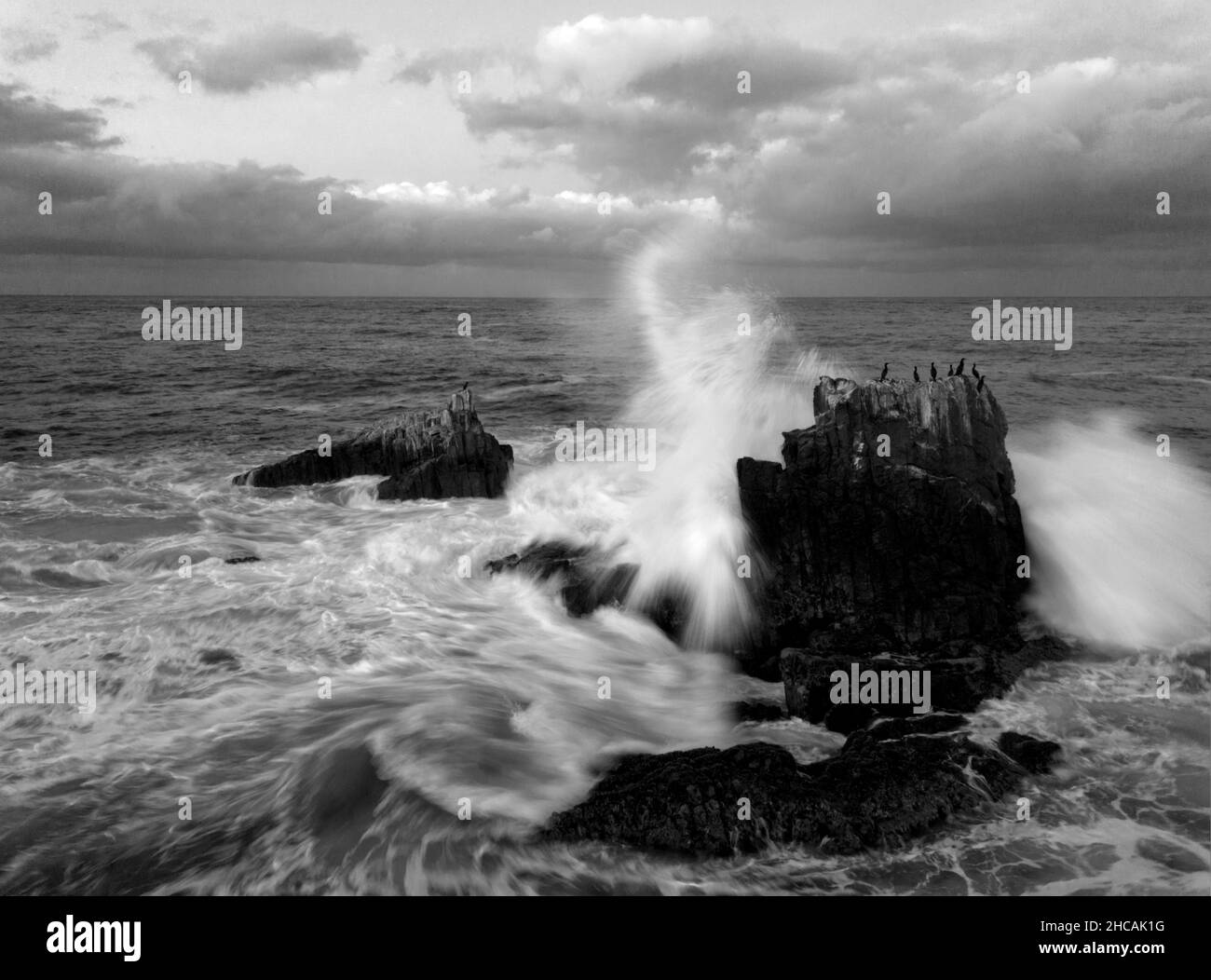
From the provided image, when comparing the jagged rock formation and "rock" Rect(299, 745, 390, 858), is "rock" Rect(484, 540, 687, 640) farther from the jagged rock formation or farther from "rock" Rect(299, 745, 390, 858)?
"rock" Rect(299, 745, 390, 858)

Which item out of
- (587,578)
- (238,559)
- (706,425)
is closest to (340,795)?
(587,578)

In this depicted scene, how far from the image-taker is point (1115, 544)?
13828mm

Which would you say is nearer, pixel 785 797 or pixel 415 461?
pixel 785 797

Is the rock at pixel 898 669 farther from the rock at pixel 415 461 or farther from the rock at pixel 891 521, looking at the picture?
the rock at pixel 415 461

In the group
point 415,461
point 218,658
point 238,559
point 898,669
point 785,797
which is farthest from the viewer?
point 415,461

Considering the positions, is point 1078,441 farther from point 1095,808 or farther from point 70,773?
point 70,773

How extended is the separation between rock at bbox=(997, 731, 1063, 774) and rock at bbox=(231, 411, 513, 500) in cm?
1337

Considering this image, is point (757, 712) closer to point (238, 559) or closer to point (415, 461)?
point (238, 559)

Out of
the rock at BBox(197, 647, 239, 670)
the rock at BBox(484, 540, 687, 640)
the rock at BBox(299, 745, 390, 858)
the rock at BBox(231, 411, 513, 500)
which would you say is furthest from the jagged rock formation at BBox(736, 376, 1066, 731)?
the rock at BBox(231, 411, 513, 500)

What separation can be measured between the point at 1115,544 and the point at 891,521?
4639mm

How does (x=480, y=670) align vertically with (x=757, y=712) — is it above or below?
above

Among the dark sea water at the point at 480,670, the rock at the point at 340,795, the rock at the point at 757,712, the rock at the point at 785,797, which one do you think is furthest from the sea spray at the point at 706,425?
the rock at the point at 340,795

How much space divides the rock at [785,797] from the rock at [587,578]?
4112mm

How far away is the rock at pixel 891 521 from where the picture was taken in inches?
470
